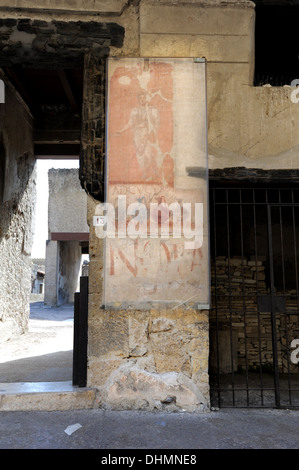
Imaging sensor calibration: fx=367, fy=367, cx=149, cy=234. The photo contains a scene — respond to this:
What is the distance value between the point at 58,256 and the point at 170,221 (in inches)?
546

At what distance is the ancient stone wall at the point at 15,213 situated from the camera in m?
6.33

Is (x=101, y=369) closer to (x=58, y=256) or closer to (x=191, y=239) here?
(x=191, y=239)

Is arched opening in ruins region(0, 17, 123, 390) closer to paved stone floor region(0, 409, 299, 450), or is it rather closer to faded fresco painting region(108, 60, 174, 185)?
faded fresco painting region(108, 60, 174, 185)

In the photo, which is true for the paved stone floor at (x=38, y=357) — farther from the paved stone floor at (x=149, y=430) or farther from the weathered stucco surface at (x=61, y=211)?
the weathered stucco surface at (x=61, y=211)

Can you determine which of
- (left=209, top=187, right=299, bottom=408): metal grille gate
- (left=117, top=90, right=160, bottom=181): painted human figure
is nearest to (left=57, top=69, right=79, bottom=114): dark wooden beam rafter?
(left=117, top=90, right=160, bottom=181): painted human figure

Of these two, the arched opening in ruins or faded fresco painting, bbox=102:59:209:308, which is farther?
the arched opening in ruins

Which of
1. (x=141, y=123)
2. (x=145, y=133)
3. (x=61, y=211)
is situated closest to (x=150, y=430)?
(x=145, y=133)

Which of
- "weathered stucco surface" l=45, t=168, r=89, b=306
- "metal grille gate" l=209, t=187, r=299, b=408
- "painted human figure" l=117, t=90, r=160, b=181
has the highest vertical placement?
"weathered stucco surface" l=45, t=168, r=89, b=306

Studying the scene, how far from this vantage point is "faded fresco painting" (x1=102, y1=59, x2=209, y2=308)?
12.1ft

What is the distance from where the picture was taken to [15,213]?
7.14 m

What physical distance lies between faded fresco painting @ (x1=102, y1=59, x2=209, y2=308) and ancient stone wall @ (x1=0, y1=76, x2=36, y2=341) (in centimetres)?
302

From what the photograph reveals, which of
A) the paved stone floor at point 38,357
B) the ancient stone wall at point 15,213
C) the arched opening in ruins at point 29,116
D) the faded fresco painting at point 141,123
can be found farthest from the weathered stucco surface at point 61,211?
the faded fresco painting at point 141,123

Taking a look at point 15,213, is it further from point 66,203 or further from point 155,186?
point 66,203
